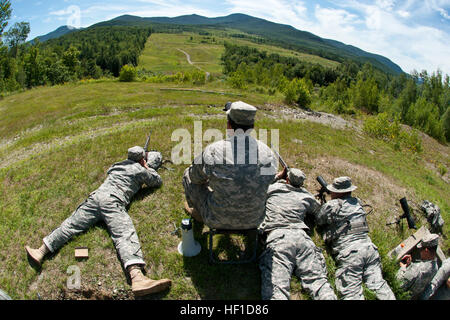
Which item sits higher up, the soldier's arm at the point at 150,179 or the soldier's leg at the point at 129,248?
the soldier's arm at the point at 150,179

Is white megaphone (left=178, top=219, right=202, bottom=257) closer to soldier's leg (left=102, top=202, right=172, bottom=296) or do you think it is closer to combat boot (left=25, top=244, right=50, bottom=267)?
soldier's leg (left=102, top=202, right=172, bottom=296)

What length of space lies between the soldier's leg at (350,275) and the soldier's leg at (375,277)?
132 millimetres

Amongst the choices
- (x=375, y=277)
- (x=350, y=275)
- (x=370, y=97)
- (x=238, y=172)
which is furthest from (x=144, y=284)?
(x=370, y=97)

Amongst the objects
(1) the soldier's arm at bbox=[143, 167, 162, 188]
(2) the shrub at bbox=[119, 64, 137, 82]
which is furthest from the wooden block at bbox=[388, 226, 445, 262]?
(2) the shrub at bbox=[119, 64, 137, 82]

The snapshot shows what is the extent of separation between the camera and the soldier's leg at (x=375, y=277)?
3947 mm

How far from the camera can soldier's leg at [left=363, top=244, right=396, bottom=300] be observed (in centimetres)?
395

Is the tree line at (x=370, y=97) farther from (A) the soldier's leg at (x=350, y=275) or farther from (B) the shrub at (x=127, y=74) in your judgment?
(A) the soldier's leg at (x=350, y=275)

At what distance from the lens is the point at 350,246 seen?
450 cm

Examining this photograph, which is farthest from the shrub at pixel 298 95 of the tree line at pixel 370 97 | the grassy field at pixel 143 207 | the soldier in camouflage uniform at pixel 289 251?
the soldier in camouflage uniform at pixel 289 251

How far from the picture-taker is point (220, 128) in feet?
35.2

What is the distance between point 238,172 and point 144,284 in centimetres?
207

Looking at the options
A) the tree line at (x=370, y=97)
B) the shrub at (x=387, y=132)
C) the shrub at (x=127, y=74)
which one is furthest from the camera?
the shrub at (x=127, y=74)

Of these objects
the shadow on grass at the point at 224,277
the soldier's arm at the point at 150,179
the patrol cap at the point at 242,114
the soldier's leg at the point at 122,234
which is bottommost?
the shadow on grass at the point at 224,277
